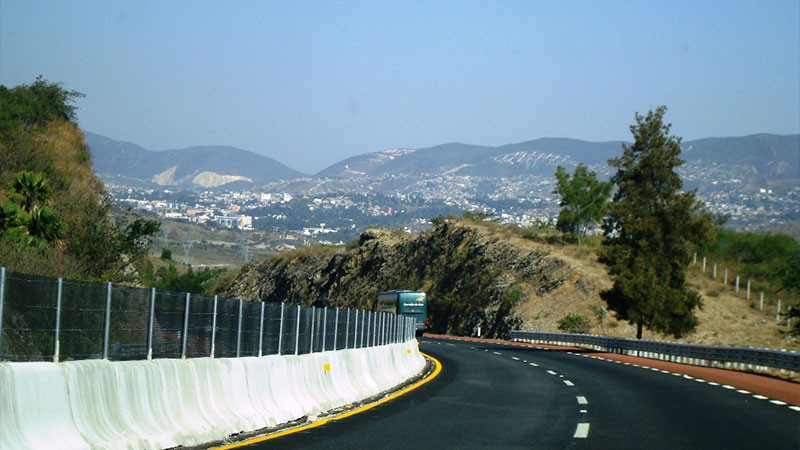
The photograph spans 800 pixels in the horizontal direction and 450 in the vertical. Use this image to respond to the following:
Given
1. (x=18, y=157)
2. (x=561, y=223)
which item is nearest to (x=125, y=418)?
(x=18, y=157)

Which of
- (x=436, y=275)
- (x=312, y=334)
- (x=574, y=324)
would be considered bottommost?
(x=574, y=324)

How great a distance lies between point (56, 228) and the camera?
151 ft

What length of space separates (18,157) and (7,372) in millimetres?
58783

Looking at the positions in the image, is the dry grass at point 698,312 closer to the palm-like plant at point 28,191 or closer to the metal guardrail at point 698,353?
the metal guardrail at point 698,353

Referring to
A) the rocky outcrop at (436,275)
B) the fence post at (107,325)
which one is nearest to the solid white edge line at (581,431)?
the fence post at (107,325)

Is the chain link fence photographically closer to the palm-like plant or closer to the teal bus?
the palm-like plant

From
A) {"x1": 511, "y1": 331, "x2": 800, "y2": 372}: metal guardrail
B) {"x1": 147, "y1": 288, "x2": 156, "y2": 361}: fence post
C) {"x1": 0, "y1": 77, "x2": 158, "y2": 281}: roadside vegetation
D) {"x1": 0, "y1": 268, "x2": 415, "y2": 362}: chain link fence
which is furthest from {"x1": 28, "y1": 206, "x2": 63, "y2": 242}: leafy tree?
{"x1": 147, "y1": 288, "x2": 156, "y2": 361}: fence post

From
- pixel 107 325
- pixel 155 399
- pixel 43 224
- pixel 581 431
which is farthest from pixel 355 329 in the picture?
pixel 43 224

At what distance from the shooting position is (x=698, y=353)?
4091cm

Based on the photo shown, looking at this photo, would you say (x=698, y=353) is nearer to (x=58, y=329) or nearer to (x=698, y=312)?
(x=58, y=329)

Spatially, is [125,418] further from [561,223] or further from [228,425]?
[561,223]

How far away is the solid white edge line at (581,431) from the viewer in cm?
1380

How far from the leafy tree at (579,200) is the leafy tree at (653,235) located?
167ft

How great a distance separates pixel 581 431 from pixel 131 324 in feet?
20.8
